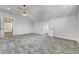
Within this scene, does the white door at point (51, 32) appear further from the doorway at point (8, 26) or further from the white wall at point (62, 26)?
the doorway at point (8, 26)

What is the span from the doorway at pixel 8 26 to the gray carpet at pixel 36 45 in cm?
8

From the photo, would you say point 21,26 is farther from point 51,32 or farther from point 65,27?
point 65,27

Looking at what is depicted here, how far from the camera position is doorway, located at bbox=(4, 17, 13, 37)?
137cm

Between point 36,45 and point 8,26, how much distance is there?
1.91 ft

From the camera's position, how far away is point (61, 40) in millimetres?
1504

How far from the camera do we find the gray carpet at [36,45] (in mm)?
1386

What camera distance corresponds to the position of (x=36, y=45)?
4.83 ft

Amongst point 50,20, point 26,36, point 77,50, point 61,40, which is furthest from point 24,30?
point 77,50

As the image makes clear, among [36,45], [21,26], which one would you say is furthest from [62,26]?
[21,26]

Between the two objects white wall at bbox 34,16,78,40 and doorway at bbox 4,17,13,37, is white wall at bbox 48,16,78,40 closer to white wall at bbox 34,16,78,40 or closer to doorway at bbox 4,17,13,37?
white wall at bbox 34,16,78,40

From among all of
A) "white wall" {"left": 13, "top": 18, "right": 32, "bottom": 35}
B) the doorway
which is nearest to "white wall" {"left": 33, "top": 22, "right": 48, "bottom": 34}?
"white wall" {"left": 13, "top": 18, "right": 32, "bottom": 35}
